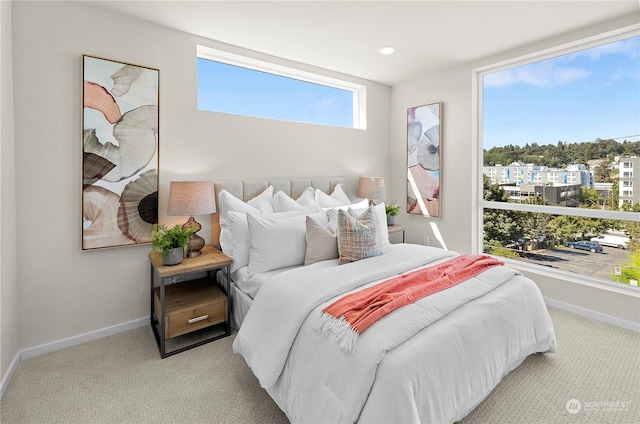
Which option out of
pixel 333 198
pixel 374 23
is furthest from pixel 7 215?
pixel 374 23

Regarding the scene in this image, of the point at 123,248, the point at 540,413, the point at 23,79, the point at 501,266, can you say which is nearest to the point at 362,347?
the point at 540,413

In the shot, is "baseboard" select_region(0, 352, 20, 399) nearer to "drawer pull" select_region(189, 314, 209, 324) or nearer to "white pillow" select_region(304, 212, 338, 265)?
"drawer pull" select_region(189, 314, 209, 324)

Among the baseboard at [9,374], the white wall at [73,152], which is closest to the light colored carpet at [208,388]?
the baseboard at [9,374]

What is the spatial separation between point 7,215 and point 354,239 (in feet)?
7.71

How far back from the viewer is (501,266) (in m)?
2.42

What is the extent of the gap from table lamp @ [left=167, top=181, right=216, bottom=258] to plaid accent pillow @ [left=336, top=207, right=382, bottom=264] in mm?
1141

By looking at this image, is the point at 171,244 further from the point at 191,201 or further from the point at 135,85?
the point at 135,85

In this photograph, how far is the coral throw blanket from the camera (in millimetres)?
1585

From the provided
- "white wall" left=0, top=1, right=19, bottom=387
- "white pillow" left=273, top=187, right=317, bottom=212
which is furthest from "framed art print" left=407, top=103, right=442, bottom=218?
"white wall" left=0, top=1, right=19, bottom=387

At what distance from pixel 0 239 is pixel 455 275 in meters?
2.87

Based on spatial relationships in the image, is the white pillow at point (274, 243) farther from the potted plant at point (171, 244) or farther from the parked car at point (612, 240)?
the parked car at point (612, 240)

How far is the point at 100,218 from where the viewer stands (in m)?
2.57

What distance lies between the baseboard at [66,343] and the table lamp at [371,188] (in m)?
2.68

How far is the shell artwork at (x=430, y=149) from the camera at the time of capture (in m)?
4.10
